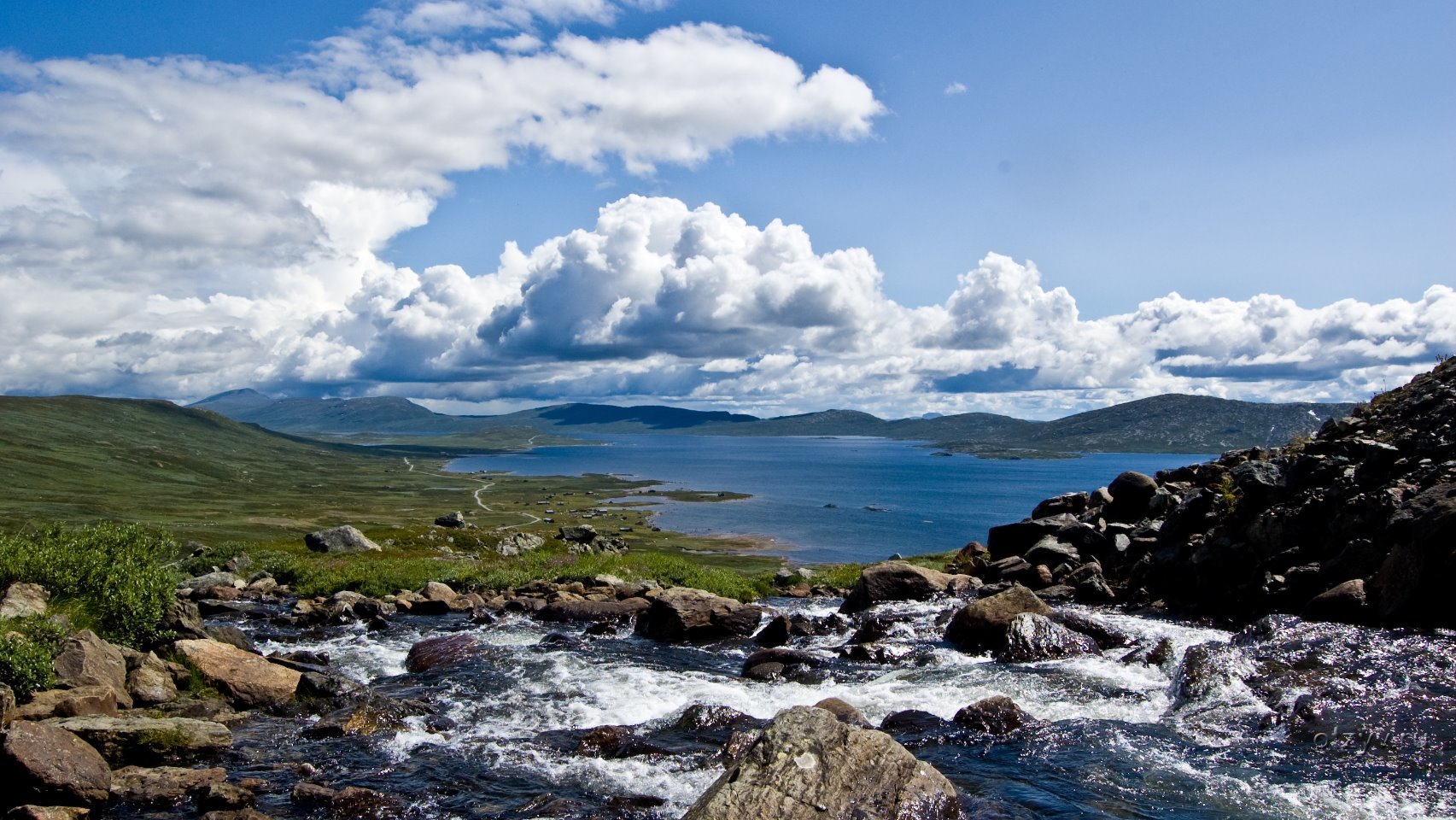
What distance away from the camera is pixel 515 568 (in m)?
54.5

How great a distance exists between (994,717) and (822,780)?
999 cm

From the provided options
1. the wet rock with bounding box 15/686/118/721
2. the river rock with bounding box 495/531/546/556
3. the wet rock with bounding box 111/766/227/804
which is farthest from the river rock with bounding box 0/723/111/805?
the river rock with bounding box 495/531/546/556

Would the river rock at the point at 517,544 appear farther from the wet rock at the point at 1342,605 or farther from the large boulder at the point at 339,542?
the wet rock at the point at 1342,605

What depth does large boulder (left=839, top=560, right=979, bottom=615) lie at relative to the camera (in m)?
43.2

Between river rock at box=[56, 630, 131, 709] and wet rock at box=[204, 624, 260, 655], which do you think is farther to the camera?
wet rock at box=[204, 624, 260, 655]

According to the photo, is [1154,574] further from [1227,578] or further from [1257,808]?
[1257,808]

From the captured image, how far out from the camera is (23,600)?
89.5 feet

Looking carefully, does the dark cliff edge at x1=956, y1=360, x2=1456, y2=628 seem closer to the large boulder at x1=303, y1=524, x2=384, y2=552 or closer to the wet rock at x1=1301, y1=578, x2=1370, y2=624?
the wet rock at x1=1301, y1=578, x2=1370, y2=624

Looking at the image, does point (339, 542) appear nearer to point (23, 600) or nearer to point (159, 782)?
point (23, 600)

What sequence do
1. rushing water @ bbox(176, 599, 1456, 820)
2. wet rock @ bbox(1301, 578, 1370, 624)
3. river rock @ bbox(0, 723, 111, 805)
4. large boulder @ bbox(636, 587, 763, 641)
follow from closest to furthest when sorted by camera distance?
river rock @ bbox(0, 723, 111, 805)
rushing water @ bbox(176, 599, 1456, 820)
wet rock @ bbox(1301, 578, 1370, 624)
large boulder @ bbox(636, 587, 763, 641)

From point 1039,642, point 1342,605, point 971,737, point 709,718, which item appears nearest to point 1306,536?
point 1342,605

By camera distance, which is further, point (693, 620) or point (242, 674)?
point (693, 620)

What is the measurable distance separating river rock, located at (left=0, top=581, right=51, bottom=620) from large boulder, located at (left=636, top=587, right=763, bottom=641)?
22.2 meters

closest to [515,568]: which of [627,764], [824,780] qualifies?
[627,764]
